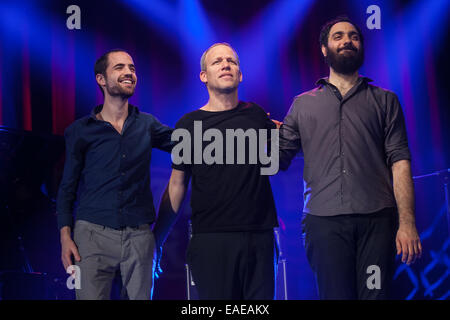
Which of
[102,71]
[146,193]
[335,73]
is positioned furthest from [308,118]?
[102,71]

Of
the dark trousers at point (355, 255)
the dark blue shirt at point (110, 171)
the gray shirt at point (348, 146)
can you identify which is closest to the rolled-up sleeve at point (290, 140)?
the gray shirt at point (348, 146)

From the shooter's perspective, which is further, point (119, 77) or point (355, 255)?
point (119, 77)

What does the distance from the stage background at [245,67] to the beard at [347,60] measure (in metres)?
2.23

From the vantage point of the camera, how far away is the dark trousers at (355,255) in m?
2.36

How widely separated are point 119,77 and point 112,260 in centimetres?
102

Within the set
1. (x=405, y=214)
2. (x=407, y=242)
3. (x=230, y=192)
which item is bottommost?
(x=407, y=242)

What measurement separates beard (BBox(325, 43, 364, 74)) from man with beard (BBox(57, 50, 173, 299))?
0.98 meters

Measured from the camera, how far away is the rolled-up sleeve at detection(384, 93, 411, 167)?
8.26ft

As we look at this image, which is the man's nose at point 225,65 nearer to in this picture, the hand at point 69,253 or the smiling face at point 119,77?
the smiling face at point 119,77

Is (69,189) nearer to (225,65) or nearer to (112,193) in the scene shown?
(112,193)

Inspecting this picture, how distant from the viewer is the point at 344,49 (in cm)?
264

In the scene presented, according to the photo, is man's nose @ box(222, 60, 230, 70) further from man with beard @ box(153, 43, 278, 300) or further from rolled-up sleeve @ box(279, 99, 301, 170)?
rolled-up sleeve @ box(279, 99, 301, 170)

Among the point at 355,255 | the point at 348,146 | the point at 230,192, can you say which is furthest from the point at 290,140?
the point at 355,255
